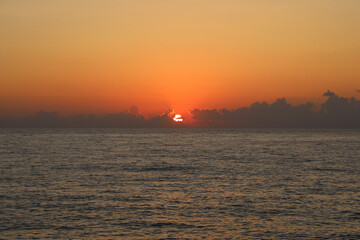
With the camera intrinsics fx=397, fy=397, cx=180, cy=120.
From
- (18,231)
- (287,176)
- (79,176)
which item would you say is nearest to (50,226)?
(18,231)

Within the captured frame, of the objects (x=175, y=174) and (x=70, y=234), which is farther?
(x=175, y=174)

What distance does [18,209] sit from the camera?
27.4 meters

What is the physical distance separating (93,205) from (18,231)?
7353mm

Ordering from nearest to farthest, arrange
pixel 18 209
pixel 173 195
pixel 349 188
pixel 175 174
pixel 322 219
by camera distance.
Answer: pixel 322 219 < pixel 18 209 < pixel 173 195 < pixel 349 188 < pixel 175 174

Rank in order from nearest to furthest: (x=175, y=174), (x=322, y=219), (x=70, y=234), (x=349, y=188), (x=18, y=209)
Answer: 1. (x=70, y=234)
2. (x=322, y=219)
3. (x=18, y=209)
4. (x=349, y=188)
5. (x=175, y=174)

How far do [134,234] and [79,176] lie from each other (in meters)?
25.0

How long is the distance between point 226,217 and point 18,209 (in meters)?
14.2

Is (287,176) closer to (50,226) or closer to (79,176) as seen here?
(79,176)

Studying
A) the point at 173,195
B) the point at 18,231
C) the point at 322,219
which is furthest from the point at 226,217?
the point at 18,231

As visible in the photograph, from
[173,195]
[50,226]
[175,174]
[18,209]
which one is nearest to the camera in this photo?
[50,226]

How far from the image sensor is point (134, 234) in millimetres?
21906

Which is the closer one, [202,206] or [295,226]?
[295,226]

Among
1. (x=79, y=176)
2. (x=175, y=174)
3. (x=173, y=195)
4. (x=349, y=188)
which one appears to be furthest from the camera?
(x=175, y=174)

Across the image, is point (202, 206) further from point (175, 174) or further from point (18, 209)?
point (175, 174)
